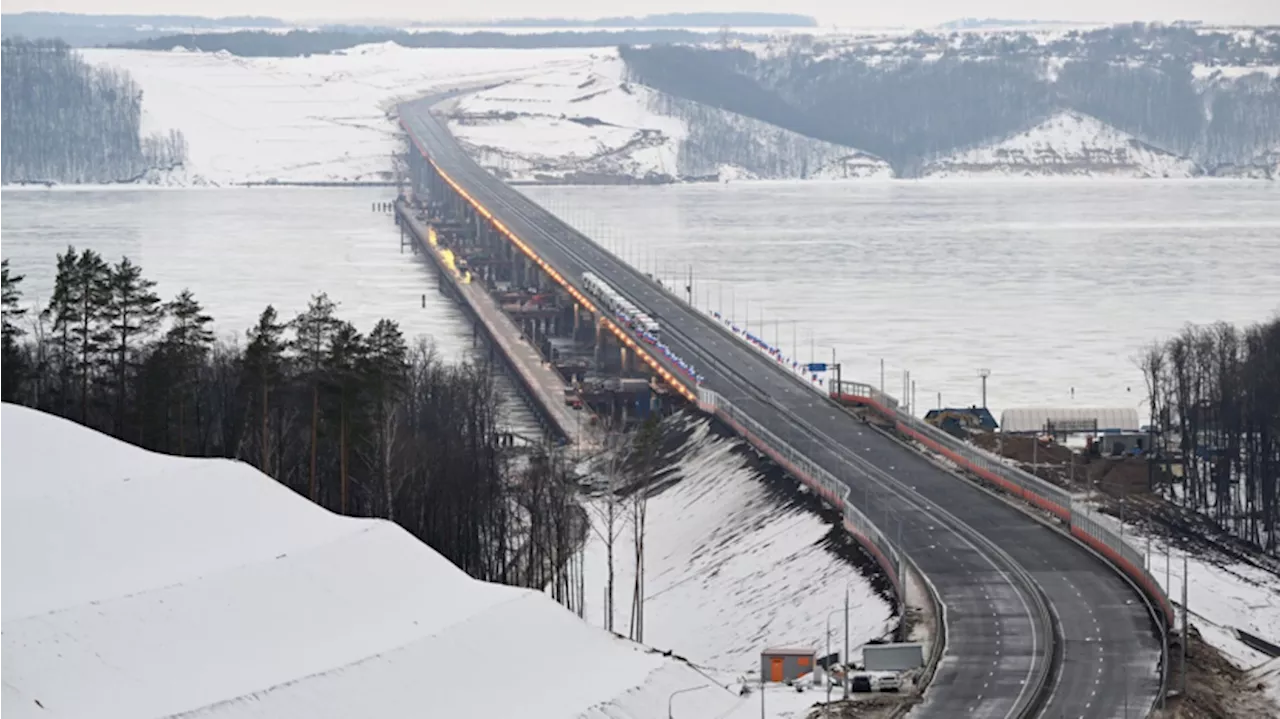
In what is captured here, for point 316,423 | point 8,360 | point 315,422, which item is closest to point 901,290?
point 316,423

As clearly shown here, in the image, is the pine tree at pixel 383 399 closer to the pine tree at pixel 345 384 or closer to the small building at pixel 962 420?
the pine tree at pixel 345 384

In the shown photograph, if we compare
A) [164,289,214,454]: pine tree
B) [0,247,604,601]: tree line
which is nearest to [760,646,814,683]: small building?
[0,247,604,601]: tree line

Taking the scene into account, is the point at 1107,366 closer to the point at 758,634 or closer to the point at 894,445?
the point at 894,445

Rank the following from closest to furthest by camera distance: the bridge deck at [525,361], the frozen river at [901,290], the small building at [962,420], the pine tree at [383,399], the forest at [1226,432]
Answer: the pine tree at [383,399]
the forest at [1226,432]
the small building at [962,420]
the bridge deck at [525,361]
the frozen river at [901,290]

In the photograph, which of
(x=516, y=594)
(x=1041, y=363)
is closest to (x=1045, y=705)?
(x=516, y=594)

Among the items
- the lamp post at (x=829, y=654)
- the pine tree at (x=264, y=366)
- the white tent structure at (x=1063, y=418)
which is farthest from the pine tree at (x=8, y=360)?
the white tent structure at (x=1063, y=418)
